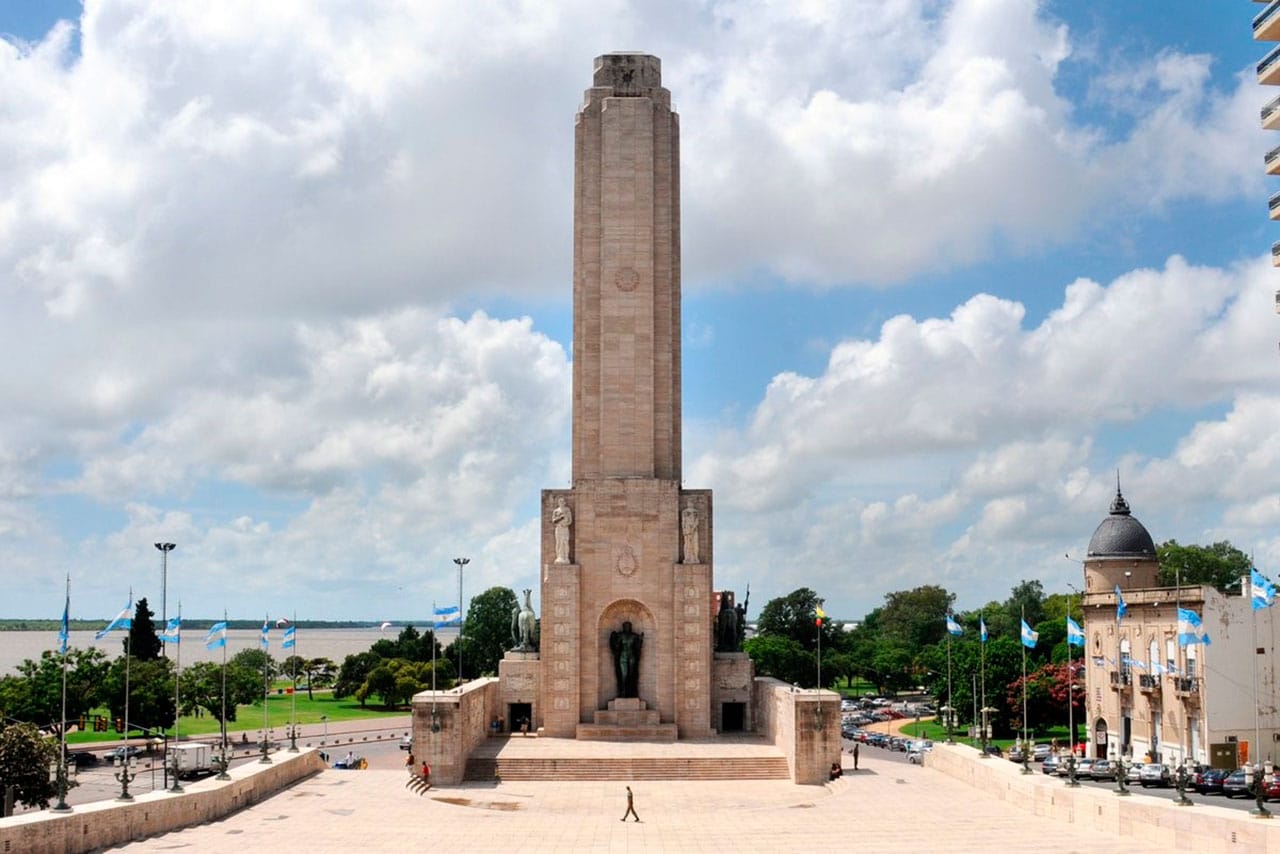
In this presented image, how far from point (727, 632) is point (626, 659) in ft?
15.4

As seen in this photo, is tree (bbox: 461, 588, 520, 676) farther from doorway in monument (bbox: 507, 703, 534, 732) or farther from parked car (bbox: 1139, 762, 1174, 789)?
parked car (bbox: 1139, 762, 1174, 789)

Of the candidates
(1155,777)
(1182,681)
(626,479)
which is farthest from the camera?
(1182,681)

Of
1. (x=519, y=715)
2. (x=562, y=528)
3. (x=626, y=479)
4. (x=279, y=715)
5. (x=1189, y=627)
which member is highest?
(x=626, y=479)

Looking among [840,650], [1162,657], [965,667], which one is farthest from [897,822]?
[840,650]

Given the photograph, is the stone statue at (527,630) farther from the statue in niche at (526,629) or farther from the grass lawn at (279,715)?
the grass lawn at (279,715)

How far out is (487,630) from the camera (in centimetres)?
9962

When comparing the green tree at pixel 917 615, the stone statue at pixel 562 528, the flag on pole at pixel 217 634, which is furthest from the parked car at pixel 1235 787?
the green tree at pixel 917 615

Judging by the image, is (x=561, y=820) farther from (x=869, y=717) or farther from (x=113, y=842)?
(x=869, y=717)

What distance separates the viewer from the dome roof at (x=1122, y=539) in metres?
63.2

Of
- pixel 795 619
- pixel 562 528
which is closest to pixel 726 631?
pixel 562 528

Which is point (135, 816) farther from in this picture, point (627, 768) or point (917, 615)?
point (917, 615)

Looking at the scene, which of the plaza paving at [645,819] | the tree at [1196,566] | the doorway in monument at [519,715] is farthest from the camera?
the tree at [1196,566]

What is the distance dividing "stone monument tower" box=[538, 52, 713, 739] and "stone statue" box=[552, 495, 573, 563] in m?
0.05

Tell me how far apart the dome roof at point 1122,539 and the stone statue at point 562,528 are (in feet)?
101
